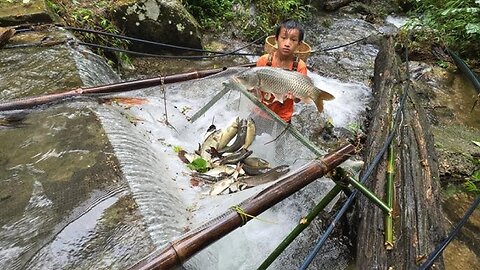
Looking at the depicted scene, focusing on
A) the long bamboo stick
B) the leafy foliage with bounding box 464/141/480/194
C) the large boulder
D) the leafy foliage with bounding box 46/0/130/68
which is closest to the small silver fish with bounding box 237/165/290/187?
the long bamboo stick

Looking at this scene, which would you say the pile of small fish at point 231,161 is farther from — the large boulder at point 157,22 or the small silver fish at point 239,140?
the large boulder at point 157,22

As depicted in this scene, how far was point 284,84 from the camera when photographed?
3273 mm

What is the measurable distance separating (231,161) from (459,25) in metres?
6.77

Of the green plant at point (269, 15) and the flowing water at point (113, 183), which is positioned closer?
the flowing water at point (113, 183)

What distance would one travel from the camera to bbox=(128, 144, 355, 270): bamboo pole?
1648 mm

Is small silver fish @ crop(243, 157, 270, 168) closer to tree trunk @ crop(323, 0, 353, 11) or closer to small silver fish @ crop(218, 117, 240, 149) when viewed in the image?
small silver fish @ crop(218, 117, 240, 149)

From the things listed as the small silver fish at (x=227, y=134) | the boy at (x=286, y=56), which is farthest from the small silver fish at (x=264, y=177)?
the boy at (x=286, y=56)

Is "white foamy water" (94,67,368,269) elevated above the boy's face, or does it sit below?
below

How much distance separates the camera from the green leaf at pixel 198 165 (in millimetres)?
3436

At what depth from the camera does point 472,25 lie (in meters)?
7.28


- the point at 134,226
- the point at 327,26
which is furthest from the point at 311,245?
the point at 327,26

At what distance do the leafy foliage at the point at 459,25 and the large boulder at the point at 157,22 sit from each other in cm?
527

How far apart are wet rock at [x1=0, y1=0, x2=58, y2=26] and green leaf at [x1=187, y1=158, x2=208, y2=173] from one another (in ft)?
10.9

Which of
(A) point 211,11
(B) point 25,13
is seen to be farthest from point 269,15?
(B) point 25,13
